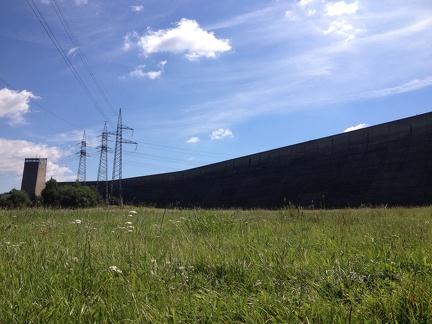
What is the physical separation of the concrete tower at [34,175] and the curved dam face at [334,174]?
43.8m

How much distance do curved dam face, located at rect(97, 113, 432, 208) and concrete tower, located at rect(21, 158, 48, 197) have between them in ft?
144

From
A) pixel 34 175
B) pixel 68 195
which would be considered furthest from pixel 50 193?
pixel 34 175

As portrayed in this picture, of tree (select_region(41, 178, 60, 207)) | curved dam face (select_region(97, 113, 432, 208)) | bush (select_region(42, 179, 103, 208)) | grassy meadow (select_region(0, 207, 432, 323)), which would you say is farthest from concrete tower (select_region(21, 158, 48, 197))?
grassy meadow (select_region(0, 207, 432, 323))

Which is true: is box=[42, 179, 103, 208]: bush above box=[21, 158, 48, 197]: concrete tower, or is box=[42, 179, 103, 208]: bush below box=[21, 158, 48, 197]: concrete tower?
below

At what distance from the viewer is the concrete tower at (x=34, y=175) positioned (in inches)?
3287

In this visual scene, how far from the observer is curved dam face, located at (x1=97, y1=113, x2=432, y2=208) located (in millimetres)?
31016

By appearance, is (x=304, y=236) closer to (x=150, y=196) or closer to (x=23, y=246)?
(x=23, y=246)

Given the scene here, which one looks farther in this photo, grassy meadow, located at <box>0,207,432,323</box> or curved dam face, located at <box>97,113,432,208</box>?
curved dam face, located at <box>97,113,432,208</box>

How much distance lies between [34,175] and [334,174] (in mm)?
72389

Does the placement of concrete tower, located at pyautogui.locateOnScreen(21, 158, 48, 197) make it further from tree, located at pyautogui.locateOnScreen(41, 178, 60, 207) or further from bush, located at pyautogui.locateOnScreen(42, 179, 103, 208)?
bush, located at pyautogui.locateOnScreen(42, 179, 103, 208)

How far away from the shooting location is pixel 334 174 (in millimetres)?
37062

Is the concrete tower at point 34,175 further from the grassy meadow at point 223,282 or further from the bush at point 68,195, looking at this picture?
the grassy meadow at point 223,282

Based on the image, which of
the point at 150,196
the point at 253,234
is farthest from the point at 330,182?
the point at 253,234

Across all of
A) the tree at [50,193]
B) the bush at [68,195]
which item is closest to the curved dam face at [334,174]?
the bush at [68,195]
